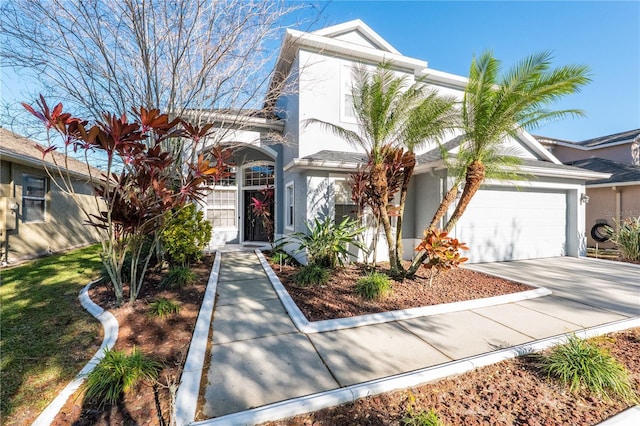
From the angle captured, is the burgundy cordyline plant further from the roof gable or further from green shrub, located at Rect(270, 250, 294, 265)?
the roof gable

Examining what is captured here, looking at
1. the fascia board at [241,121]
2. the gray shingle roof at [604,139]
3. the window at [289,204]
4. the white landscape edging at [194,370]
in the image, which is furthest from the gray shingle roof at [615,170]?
the white landscape edging at [194,370]

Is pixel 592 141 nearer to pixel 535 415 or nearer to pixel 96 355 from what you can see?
pixel 535 415

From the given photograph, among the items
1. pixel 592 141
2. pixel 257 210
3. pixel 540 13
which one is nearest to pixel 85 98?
pixel 257 210

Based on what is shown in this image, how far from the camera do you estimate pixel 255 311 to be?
4.97 m

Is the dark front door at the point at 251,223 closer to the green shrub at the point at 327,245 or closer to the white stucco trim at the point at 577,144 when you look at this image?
the green shrub at the point at 327,245

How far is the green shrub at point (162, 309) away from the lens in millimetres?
4555

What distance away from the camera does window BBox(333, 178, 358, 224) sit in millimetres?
8922

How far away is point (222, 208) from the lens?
39.7 feet

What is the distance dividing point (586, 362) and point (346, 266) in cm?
542

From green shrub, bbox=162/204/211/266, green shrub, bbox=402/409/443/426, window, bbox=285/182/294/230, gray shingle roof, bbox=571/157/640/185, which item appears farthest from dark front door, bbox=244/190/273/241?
gray shingle roof, bbox=571/157/640/185

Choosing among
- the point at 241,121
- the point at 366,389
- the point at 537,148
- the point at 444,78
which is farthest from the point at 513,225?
the point at 241,121

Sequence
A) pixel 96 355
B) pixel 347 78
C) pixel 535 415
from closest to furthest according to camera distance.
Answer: pixel 535 415, pixel 96 355, pixel 347 78

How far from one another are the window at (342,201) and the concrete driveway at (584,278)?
412 centimetres

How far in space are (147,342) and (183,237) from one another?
13.3 ft
